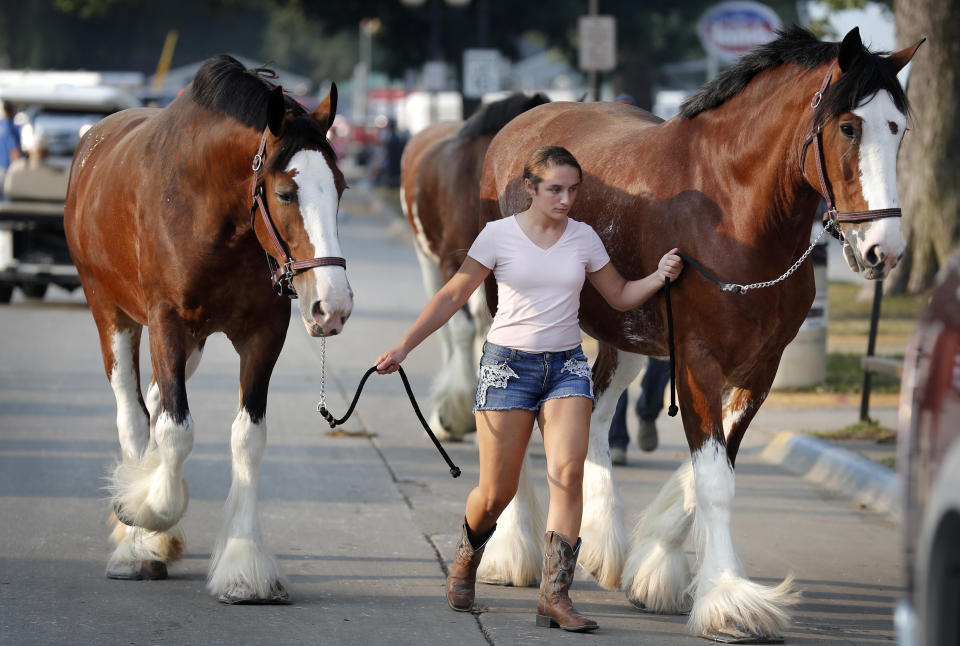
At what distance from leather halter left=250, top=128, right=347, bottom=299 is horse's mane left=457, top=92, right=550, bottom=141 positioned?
370cm

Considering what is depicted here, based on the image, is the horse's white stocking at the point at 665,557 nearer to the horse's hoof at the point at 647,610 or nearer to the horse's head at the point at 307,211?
the horse's hoof at the point at 647,610

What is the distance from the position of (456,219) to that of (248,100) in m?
3.60

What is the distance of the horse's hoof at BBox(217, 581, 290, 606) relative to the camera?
229 inches

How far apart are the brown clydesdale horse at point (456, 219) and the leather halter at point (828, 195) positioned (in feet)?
12.6

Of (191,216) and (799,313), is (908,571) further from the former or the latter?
(191,216)

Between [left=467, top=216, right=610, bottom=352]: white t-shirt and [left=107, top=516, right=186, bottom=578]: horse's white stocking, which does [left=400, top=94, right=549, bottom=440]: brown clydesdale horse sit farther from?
[left=467, top=216, right=610, bottom=352]: white t-shirt

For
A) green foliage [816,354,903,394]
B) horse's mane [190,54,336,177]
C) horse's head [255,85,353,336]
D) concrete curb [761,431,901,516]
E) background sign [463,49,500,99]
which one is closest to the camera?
horse's head [255,85,353,336]

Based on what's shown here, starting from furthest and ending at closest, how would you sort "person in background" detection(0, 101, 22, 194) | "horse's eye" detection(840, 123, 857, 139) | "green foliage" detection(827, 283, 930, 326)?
1. "person in background" detection(0, 101, 22, 194)
2. "green foliage" detection(827, 283, 930, 326)
3. "horse's eye" detection(840, 123, 857, 139)

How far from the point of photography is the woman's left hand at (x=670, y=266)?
18.4 feet

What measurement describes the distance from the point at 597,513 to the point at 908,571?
3235mm

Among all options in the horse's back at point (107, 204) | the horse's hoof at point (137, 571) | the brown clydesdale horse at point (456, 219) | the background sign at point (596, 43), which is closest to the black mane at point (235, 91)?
the horse's back at point (107, 204)

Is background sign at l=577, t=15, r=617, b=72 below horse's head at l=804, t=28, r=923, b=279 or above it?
above

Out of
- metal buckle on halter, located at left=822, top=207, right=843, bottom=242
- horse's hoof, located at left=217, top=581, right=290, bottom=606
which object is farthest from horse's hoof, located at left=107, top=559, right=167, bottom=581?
metal buckle on halter, located at left=822, top=207, right=843, bottom=242

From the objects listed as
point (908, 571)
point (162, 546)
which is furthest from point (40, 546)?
point (908, 571)
